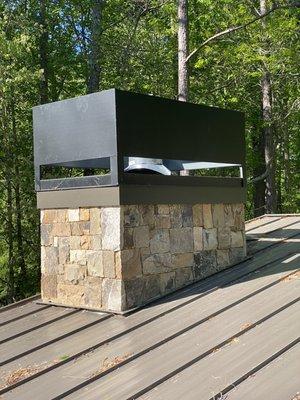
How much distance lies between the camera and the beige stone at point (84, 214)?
16.6ft

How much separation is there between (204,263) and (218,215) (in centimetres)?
59

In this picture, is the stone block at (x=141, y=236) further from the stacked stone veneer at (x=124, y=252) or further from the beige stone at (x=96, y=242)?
the beige stone at (x=96, y=242)

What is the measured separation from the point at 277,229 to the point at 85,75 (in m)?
9.43

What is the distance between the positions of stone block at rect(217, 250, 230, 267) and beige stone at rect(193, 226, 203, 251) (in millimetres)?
366

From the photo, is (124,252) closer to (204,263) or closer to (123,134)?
(123,134)

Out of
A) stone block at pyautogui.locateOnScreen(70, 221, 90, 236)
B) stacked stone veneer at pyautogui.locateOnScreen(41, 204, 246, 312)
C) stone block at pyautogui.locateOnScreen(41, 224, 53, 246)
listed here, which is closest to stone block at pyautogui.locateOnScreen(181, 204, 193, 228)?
stacked stone veneer at pyautogui.locateOnScreen(41, 204, 246, 312)

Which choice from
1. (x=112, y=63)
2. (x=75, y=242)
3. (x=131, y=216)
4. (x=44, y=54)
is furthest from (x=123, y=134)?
(x=44, y=54)

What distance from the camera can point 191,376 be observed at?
131 inches

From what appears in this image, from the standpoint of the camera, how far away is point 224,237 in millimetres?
5941

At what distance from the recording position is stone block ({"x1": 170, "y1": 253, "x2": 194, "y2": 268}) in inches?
208

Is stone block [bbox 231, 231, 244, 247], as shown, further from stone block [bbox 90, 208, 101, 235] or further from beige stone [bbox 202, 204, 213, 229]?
stone block [bbox 90, 208, 101, 235]

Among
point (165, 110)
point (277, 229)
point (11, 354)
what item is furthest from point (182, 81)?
point (11, 354)

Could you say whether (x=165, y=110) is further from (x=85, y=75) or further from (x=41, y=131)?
(x=85, y=75)

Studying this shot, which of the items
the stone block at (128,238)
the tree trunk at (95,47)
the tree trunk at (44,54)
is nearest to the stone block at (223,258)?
the stone block at (128,238)
